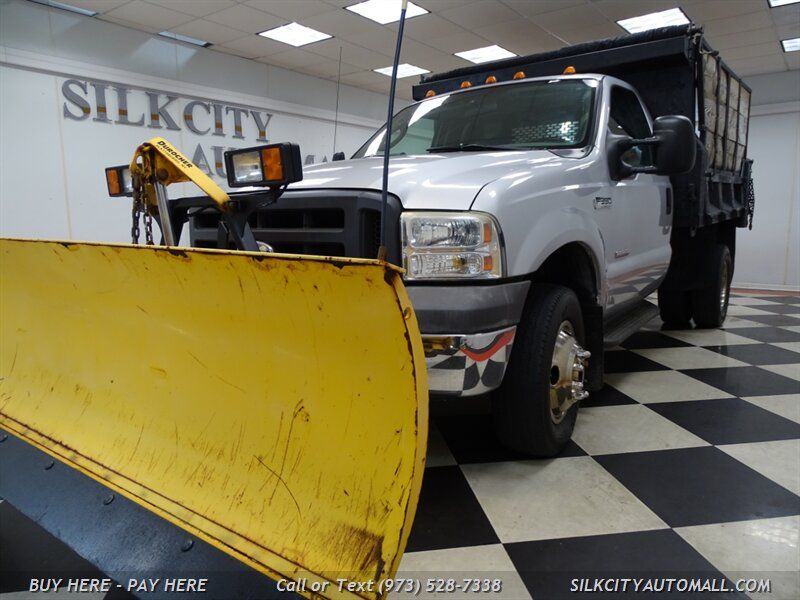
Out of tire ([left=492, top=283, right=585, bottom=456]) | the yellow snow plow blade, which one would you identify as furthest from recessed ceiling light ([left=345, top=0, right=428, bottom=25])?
the yellow snow plow blade

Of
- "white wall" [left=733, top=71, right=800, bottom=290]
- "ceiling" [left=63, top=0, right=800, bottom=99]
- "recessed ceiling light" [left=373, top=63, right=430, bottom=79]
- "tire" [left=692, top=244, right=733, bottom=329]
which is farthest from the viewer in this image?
"recessed ceiling light" [left=373, top=63, right=430, bottom=79]

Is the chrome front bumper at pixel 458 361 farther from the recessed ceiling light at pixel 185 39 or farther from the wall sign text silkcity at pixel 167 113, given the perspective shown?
the recessed ceiling light at pixel 185 39

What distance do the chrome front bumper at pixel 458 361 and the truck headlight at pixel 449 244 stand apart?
0.64 feet

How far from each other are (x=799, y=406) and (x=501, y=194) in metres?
2.26

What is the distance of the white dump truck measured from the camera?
1649 millimetres

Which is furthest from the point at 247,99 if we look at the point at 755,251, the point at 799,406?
the point at 755,251

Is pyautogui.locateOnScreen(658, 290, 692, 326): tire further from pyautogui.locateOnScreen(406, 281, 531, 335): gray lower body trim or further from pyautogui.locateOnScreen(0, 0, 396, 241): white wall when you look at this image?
pyautogui.locateOnScreen(0, 0, 396, 241): white wall

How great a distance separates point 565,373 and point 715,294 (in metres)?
3.18

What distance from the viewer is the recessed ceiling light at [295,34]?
7.28m

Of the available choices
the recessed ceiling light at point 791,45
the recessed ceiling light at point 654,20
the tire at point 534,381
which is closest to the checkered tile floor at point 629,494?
the tire at point 534,381

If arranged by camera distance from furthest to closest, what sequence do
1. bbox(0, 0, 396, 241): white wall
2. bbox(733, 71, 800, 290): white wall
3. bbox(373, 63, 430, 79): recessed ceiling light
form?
bbox(373, 63, 430, 79): recessed ceiling light < bbox(733, 71, 800, 290): white wall < bbox(0, 0, 396, 241): white wall

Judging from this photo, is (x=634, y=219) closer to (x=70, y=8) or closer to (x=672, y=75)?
(x=672, y=75)

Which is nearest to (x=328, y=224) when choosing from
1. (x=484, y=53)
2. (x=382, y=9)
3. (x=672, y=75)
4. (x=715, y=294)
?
(x=672, y=75)

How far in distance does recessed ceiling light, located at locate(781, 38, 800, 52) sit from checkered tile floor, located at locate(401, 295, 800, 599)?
6959 millimetres
